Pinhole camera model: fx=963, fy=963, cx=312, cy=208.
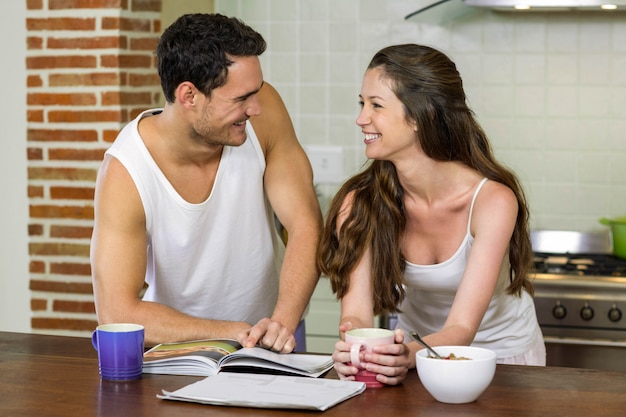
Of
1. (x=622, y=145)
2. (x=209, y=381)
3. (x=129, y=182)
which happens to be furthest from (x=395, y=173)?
(x=622, y=145)

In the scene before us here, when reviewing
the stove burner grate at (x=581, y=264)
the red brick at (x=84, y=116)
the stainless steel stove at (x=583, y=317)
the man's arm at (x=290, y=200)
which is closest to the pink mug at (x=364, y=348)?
the man's arm at (x=290, y=200)

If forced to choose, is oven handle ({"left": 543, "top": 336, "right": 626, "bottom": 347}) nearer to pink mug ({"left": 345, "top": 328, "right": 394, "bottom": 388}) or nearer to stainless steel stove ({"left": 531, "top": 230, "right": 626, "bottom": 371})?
stainless steel stove ({"left": 531, "top": 230, "right": 626, "bottom": 371})

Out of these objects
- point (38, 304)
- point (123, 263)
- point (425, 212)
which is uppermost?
point (425, 212)

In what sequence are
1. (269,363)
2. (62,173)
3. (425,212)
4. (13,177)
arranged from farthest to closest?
(13,177) < (62,173) < (425,212) < (269,363)

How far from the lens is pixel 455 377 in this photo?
1826mm

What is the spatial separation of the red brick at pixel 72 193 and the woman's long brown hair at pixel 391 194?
1.41m

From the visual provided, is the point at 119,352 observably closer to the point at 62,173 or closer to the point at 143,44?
the point at 62,173

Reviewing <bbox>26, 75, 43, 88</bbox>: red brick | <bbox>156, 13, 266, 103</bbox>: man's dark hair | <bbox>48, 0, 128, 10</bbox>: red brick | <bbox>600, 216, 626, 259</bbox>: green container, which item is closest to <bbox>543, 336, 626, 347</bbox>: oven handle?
<bbox>600, 216, 626, 259</bbox>: green container

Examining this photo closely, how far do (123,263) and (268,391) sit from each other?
2.37ft

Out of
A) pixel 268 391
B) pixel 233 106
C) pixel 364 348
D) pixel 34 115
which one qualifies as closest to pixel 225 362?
pixel 268 391

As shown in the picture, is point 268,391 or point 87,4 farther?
point 87,4

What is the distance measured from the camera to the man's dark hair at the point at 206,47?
2.49m

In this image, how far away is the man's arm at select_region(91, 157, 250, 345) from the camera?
2.40 meters

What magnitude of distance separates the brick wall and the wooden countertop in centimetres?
153
